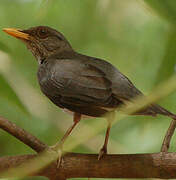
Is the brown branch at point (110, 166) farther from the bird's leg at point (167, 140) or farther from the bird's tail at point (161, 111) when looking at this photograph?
the bird's tail at point (161, 111)

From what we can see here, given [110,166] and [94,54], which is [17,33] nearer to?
[94,54]

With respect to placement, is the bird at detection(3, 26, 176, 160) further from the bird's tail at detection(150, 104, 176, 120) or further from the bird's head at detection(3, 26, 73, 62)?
the bird's head at detection(3, 26, 73, 62)

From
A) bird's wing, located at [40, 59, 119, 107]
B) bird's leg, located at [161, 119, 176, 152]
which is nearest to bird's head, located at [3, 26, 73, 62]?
bird's wing, located at [40, 59, 119, 107]

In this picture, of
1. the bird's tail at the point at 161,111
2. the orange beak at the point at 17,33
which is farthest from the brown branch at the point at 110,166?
the orange beak at the point at 17,33

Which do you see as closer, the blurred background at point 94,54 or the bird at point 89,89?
the blurred background at point 94,54

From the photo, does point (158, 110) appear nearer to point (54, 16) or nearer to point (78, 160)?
point (78, 160)

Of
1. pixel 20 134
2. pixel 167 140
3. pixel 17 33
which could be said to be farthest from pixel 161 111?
pixel 17 33

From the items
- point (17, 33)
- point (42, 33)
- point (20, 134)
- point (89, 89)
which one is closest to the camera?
point (20, 134)

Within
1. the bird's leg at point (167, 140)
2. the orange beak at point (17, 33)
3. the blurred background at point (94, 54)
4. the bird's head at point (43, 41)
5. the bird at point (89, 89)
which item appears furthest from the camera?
the bird's head at point (43, 41)
